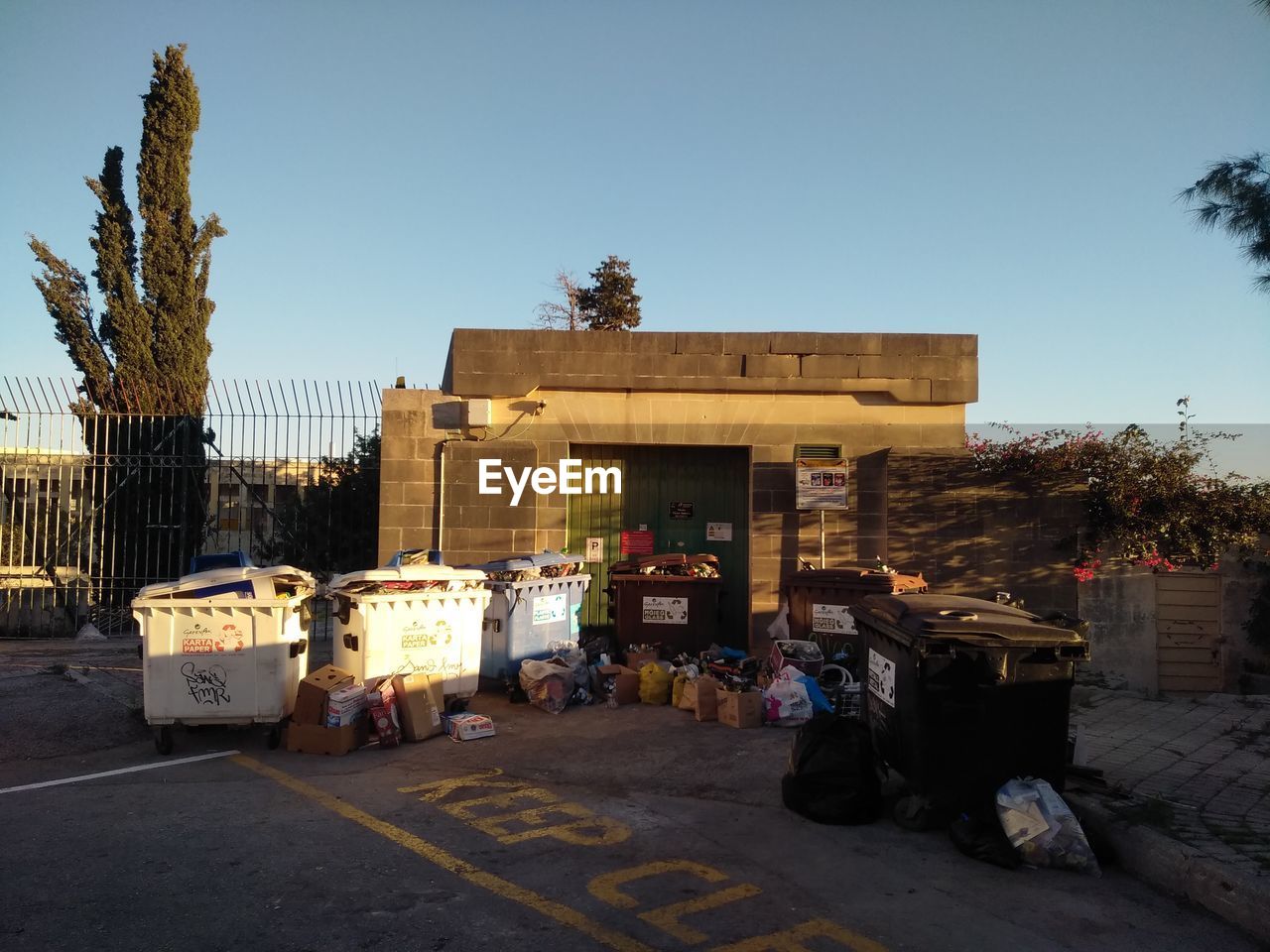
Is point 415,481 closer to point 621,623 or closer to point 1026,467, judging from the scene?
point 621,623

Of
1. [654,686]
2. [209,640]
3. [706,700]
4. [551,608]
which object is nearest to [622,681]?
[654,686]

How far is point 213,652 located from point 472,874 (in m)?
3.54

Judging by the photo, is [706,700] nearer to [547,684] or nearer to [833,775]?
[547,684]

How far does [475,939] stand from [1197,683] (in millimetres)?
9491

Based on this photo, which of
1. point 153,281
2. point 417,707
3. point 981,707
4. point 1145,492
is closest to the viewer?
point 981,707

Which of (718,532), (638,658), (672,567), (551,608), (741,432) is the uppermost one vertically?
(741,432)

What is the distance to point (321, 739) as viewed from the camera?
6.81 metres

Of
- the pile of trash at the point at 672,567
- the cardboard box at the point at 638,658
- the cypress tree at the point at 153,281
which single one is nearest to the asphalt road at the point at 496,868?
the cardboard box at the point at 638,658

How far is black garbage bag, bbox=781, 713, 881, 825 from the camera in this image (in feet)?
17.1

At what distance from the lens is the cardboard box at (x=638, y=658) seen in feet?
30.9

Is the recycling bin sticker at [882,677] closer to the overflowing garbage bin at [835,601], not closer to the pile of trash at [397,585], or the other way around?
the overflowing garbage bin at [835,601]

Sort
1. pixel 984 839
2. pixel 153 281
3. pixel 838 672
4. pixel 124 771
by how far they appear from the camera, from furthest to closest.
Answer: pixel 153 281
pixel 838 672
pixel 124 771
pixel 984 839

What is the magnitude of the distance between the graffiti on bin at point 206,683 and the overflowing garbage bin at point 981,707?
5080mm

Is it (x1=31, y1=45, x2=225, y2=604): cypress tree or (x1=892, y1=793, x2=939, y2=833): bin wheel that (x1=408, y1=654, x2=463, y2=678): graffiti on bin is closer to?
(x1=892, y1=793, x2=939, y2=833): bin wheel
